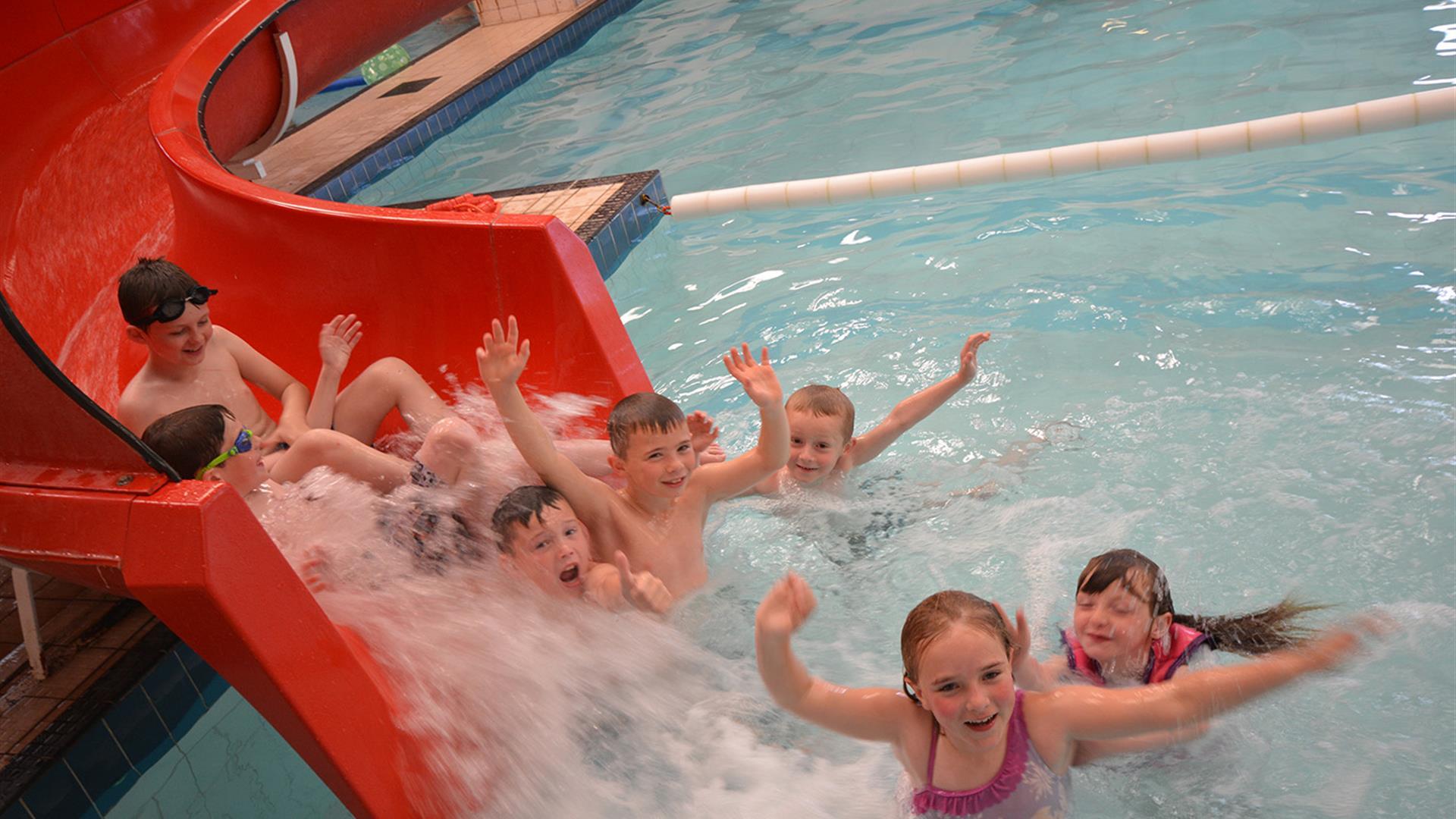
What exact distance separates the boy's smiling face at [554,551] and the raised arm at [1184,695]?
1.01 meters

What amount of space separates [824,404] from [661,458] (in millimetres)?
592

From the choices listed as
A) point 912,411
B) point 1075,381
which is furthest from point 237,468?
point 1075,381

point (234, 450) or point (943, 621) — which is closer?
point (943, 621)

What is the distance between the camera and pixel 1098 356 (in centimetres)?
368

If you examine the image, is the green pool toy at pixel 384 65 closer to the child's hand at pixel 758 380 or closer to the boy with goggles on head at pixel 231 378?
the boy with goggles on head at pixel 231 378

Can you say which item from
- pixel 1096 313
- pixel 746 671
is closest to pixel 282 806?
pixel 746 671

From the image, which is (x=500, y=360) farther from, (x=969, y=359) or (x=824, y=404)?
(x=969, y=359)

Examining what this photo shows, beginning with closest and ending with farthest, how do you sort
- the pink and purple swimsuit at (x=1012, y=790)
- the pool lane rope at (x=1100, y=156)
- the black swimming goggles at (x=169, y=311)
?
the pink and purple swimsuit at (x=1012, y=790) < the black swimming goggles at (x=169, y=311) < the pool lane rope at (x=1100, y=156)

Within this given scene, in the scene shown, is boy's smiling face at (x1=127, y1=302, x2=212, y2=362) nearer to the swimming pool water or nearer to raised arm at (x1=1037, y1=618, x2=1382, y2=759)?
the swimming pool water

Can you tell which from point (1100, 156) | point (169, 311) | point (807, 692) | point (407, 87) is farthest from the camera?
point (407, 87)

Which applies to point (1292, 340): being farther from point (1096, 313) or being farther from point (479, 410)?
point (479, 410)

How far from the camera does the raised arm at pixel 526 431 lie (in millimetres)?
2461

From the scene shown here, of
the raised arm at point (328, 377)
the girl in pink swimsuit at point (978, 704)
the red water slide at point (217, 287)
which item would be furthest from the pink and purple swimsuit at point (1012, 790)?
the raised arm at point (328, 377)

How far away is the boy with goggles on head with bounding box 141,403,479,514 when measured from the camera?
2.40m
